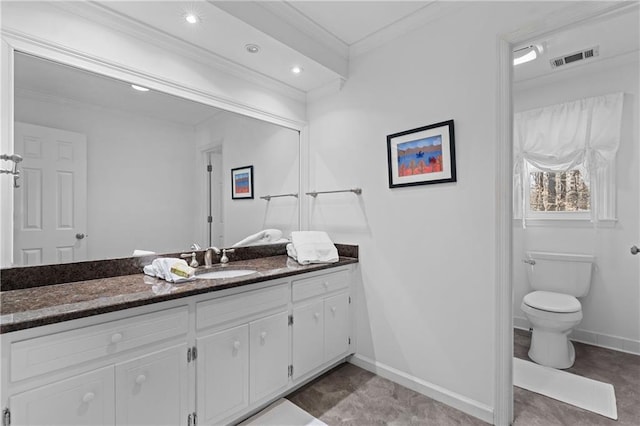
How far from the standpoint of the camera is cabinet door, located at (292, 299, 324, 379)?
1986 millimetres

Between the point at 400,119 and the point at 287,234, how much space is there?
1.35 metres

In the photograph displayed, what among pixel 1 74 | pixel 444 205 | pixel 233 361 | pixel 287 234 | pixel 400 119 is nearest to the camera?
pixel 1 74

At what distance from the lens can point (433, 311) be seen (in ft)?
6.61

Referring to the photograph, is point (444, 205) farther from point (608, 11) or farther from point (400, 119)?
point (608, 11)

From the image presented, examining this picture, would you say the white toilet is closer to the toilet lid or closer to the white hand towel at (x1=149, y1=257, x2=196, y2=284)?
the toilet lid

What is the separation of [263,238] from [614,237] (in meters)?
3.03

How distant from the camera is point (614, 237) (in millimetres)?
2615

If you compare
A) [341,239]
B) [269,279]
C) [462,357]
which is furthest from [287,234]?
[462,357]

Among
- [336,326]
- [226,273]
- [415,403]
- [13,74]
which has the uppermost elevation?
[13,74]

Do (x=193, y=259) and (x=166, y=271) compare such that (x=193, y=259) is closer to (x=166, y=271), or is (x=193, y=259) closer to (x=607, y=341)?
(x=166, y=271)

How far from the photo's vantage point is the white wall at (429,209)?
5.90 ft

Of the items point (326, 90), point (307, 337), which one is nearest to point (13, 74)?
point (326, 90)

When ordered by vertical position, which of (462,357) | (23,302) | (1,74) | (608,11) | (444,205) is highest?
(608,11)

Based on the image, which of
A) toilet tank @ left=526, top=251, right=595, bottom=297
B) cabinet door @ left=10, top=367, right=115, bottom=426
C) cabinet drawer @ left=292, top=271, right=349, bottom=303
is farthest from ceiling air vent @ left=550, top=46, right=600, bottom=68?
cabinet door @ left=10, top=367, right=115, bottom=426
